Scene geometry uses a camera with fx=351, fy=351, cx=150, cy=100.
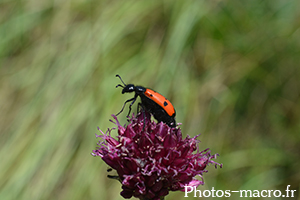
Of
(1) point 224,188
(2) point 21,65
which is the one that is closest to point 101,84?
(2) point 21,65

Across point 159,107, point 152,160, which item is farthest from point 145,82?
point 152,160

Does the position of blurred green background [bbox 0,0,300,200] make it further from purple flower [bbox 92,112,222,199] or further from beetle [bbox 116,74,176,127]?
purple flower [bbox 92,112,222,199]

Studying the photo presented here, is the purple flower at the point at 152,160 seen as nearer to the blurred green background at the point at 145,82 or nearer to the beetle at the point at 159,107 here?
the beetle at the point at 159,107

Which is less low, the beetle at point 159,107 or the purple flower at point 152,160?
the beetle at point 159,107

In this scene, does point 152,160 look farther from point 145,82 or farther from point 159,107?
point 145,82

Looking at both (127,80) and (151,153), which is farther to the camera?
(127,80)

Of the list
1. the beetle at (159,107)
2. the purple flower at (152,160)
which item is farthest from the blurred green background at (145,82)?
the purple flower at (152,160)

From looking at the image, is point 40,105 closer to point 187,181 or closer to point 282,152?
point 187,181
